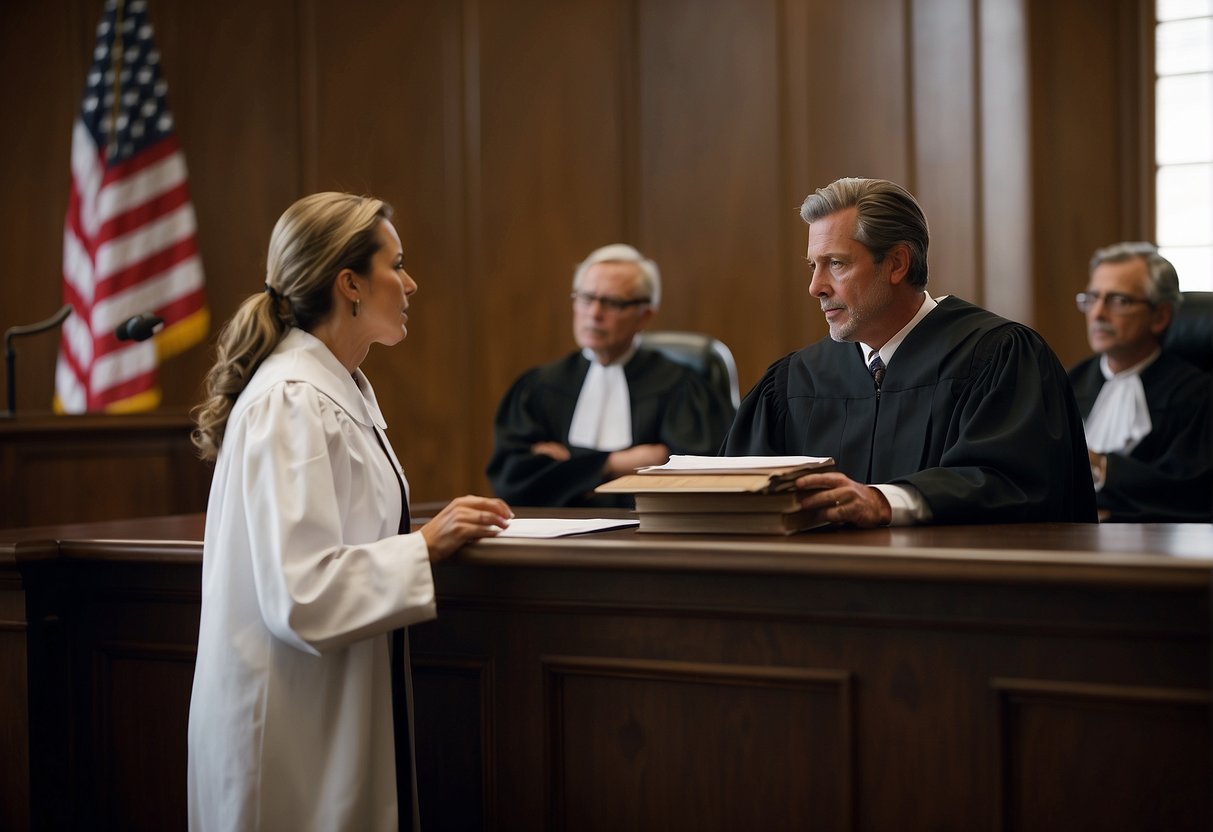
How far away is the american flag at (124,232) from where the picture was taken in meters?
6.63

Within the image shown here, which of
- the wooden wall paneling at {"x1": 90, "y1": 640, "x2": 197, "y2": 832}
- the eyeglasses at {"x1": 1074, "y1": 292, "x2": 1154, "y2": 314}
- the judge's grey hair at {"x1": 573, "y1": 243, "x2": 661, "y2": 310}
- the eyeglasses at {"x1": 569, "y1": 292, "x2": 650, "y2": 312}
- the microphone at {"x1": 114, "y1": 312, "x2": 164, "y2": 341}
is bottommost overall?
the wooden wall paneling at {"x1": 90, "y1": 640, "x2": 197, "y2": 832}

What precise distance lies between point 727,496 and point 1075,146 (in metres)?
4.59

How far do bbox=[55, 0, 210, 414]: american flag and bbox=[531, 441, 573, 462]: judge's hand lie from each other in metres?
2.50

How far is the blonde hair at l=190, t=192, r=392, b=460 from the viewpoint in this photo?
8.11 ft

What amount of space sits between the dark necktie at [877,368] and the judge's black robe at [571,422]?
1899 mm

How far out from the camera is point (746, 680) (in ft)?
7.47

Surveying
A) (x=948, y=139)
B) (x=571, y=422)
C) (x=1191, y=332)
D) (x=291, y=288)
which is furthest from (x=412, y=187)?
(x=291, y=288)

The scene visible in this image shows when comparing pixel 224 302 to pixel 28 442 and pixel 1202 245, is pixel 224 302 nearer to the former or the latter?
pixel 28 442

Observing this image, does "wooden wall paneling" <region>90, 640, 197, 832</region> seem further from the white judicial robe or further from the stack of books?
the stack of books

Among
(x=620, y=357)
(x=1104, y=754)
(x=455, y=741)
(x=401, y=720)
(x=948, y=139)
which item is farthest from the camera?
(x=948, y=139)

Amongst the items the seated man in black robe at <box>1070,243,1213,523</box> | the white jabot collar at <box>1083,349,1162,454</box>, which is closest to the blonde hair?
the seated man in black robe at <box>1070,243,1213,523</box>

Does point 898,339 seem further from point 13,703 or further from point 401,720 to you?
point 13,703

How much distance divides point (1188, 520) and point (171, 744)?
3.66 m

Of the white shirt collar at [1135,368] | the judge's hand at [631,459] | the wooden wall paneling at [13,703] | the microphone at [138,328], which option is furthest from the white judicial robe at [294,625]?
the white shirt collar at [1135,368]
